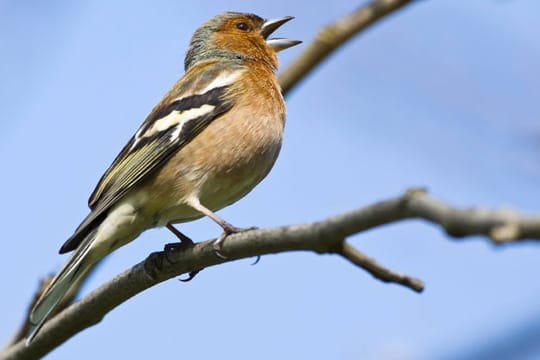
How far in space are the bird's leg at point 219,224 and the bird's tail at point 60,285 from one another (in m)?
0.78

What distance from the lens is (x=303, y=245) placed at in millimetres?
3371

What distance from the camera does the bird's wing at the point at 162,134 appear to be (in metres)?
5.86

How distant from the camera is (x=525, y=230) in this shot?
2287 millimetres

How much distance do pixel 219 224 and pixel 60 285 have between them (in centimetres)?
116

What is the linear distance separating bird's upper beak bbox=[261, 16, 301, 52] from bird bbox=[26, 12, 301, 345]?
78 cm

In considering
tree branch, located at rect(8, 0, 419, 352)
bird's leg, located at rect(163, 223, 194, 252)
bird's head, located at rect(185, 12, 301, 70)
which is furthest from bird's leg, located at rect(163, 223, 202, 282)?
bird's head, located at rect(185, 12, 301, 70)

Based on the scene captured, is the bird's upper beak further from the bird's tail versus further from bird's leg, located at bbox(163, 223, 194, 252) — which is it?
the bird's tail

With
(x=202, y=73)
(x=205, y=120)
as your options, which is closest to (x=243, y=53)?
(x=202, y=73)

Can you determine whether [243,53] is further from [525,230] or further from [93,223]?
[525,230]

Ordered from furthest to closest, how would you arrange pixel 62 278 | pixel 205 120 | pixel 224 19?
1. pixel 224 19
2. pixel 205 120
3. pixel 62 278

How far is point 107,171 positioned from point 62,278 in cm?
130

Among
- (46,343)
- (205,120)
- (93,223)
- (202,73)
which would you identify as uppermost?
(202,73)

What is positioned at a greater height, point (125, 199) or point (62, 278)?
point (125, 199)

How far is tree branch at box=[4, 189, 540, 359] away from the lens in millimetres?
2383
